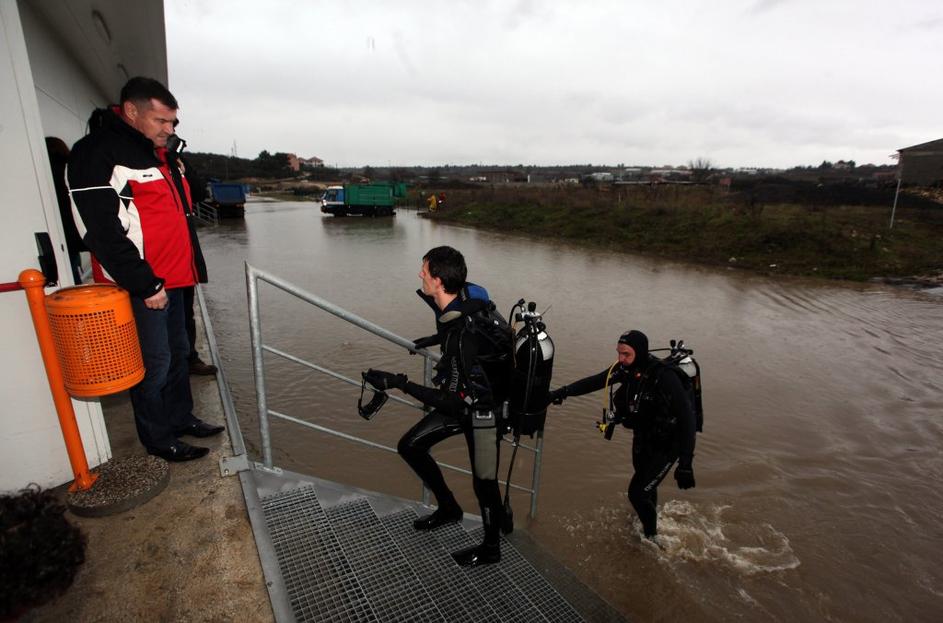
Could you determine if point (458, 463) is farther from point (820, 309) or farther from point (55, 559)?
point (820, 309)

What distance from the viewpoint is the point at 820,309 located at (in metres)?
11.4

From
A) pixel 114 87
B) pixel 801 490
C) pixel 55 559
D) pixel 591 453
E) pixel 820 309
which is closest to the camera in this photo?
pixel 55 559

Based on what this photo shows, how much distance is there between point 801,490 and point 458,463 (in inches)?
135

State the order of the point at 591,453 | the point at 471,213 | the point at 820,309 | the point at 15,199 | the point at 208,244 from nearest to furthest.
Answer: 1. the point at 15,199
2. the point at 591,453
3. the point at 820,309
4. the point at 208,244
5. the point at 471,213

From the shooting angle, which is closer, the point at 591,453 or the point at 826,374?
the point at 591,453

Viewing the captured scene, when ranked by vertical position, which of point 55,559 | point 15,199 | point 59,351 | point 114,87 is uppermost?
point 114,87

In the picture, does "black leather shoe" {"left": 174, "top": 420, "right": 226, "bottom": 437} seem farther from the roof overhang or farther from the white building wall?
the roof overhang

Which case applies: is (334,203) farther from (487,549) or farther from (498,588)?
(498,588)

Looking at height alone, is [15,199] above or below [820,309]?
above

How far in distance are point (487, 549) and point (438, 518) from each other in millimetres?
374

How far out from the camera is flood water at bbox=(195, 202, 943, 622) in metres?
3.61

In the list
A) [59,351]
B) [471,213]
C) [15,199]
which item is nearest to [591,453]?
[59,351]

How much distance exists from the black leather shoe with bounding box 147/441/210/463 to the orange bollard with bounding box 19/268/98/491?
0.30 metres

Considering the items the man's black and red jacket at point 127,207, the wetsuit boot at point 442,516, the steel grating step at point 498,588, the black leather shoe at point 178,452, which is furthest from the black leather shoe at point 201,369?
the steel grating step at point 498,588
